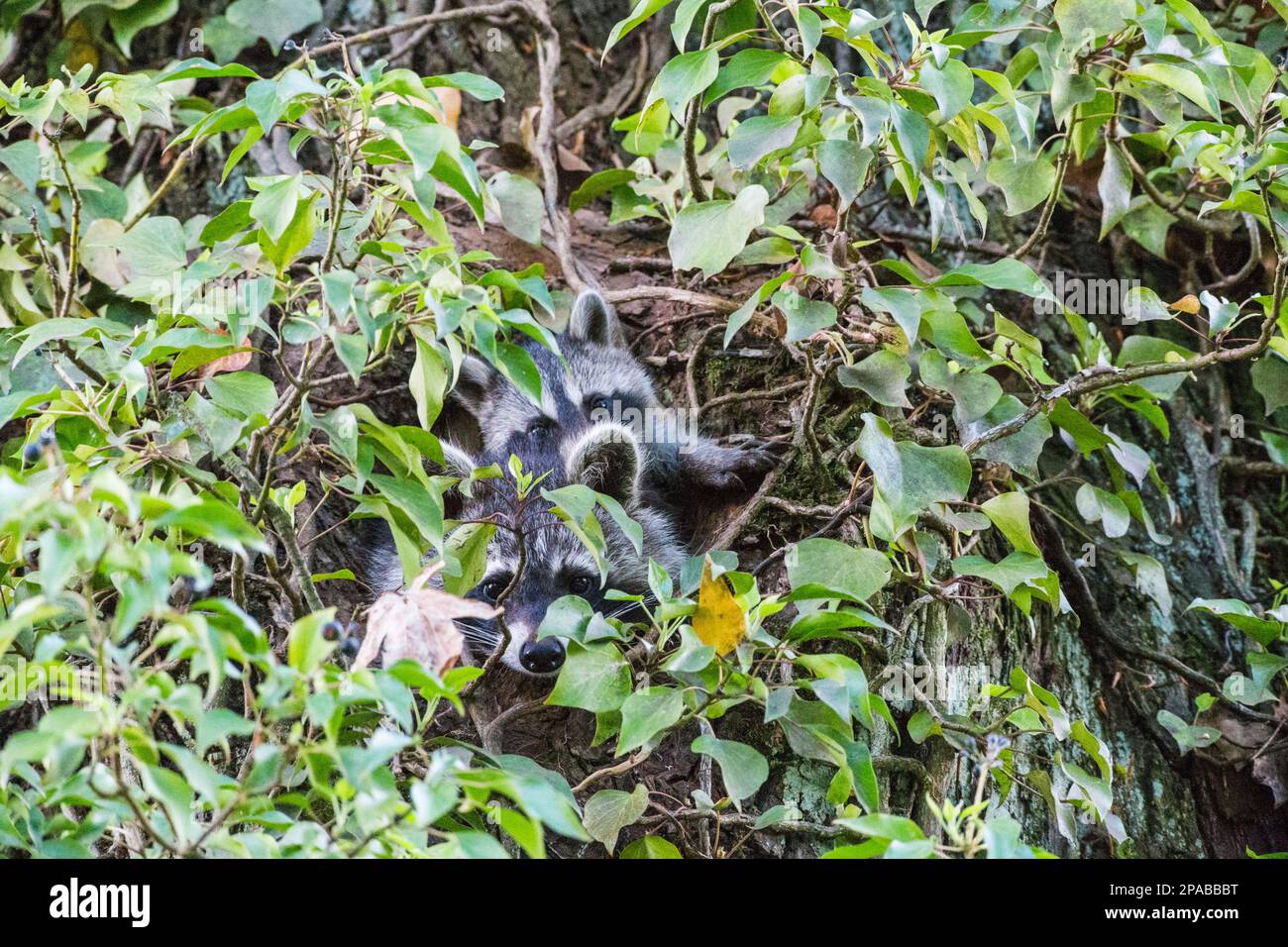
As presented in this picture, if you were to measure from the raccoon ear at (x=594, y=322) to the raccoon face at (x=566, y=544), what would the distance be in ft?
1.71

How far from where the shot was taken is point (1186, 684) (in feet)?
11.7

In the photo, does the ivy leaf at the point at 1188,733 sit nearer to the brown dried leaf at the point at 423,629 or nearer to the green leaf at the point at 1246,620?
the green leaf at the point at 1246,620

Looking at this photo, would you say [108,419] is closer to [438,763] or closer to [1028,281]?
[438,763]

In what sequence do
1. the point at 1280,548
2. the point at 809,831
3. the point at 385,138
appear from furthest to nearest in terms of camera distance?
1. the point at 1280,548
2. the point at 809,831
3. the point at 385,138

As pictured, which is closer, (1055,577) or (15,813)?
(15,813)

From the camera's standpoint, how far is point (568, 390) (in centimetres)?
474

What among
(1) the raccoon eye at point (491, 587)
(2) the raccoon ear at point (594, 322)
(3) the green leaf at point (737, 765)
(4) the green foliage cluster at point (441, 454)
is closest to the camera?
(4) the green foliage cluster at point (441, 454)

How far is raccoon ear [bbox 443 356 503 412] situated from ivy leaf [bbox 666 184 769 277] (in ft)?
6.49

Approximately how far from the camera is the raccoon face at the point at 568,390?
4473 millimetres

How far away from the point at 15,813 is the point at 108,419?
0.77m

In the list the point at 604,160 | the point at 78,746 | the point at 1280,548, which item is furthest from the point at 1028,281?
the point at 604,160

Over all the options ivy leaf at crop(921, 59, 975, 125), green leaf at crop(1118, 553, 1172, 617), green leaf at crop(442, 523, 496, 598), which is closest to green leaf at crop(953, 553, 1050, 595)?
green leaf at crop(1118, 553, 1172, 617)

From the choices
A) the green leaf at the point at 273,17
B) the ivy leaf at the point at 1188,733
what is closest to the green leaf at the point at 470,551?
the ivy leaf at the point at 1188,733

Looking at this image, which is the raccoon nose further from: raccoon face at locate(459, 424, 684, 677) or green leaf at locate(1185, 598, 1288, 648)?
green leaf at locate(1185, 598, 1288, 648)
